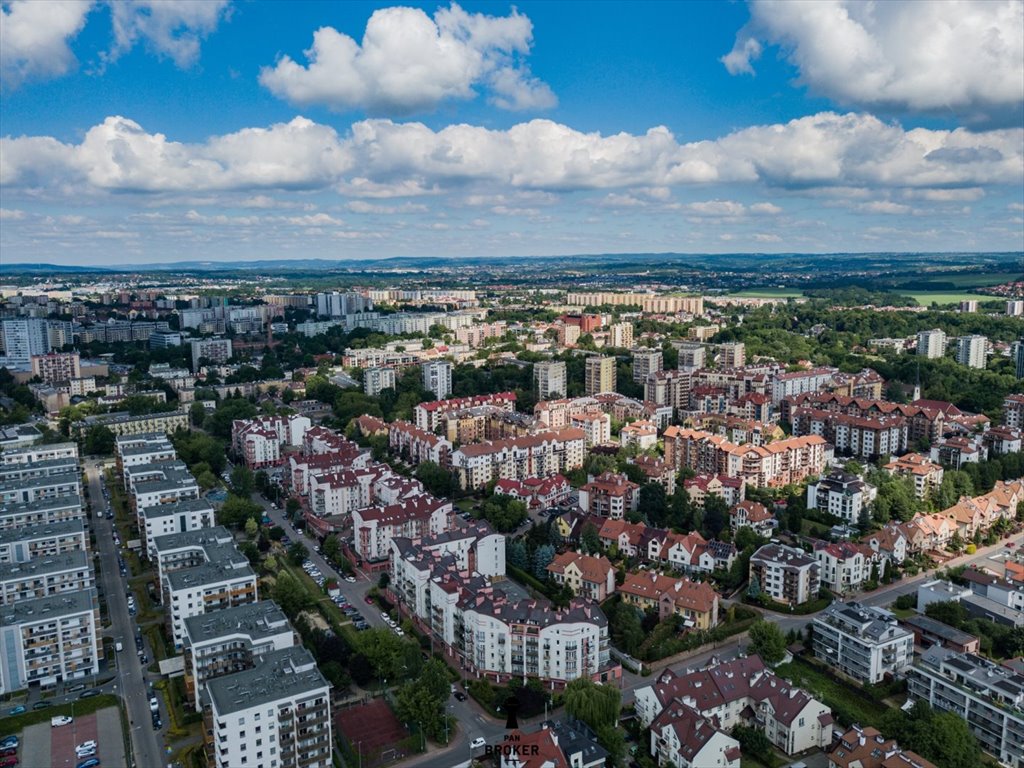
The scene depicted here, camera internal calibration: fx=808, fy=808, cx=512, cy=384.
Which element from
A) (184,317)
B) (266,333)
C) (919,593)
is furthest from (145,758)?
(184,317)

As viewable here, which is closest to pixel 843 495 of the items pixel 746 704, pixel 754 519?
pixel 754 519

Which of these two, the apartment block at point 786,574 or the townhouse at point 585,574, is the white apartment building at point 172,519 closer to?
the townhouse at point 585,574

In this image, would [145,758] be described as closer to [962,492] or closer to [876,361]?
[962,492]

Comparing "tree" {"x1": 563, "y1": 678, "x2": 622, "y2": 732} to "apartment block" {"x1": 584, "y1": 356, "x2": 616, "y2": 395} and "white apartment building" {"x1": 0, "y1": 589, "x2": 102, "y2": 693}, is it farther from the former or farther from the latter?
"apartment block" {"x1": 584, "y1": 356, "x2": 616, "y2": 395}

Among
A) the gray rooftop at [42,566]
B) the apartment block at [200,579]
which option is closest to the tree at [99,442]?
the gray rooftop at [42,566]

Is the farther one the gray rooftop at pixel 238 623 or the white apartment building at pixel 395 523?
the white apartment building at pixel 395 523

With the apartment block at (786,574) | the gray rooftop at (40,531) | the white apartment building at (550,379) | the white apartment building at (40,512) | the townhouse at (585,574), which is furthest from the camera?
the white apartment building at (550,379)

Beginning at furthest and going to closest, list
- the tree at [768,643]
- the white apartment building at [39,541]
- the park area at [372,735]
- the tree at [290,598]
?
the white apartment building at [39,541], the tree at [290,598], the tree at [768,643], the park area at [372,735]

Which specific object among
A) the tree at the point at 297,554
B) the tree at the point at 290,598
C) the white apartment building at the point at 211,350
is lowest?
the tree at the point at 297,554
